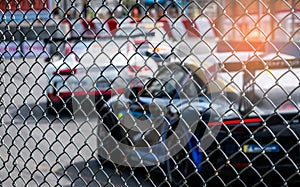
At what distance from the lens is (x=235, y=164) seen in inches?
160

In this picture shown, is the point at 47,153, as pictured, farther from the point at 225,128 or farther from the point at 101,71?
the point at 225,128

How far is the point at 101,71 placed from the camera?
8.48ft

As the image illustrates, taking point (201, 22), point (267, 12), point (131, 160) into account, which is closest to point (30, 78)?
point (201, 22)

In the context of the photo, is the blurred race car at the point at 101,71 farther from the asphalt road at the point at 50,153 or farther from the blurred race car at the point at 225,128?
the blurred race car at the point at 225,128

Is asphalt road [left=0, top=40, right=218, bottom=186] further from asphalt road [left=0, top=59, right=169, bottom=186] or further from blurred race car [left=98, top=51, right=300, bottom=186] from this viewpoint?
blurred race car [left=98, top=51, right=300, bottom=186]

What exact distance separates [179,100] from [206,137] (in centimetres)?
61

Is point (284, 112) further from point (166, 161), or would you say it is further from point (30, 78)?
point (30, 78)

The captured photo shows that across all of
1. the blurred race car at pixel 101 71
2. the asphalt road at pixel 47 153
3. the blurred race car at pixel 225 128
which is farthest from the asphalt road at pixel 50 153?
the blurred race car at pixel 225 128

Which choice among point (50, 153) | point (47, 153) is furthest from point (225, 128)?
point (50, 153)

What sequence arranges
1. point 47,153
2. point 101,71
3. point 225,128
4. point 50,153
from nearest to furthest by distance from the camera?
point 101,71 → point 47,153 → point 225,128 → point 50,153

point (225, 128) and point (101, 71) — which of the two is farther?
point (225, 128)

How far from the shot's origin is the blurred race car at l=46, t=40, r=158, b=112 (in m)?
2.58

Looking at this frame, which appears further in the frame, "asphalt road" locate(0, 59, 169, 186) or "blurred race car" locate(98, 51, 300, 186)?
"blurred race car" locate(98, 51, 300, 186)

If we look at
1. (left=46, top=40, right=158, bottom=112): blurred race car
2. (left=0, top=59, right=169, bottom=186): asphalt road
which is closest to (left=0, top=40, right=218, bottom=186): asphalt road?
(left=0, top=59, right=169, bottom=186): asphalt road
